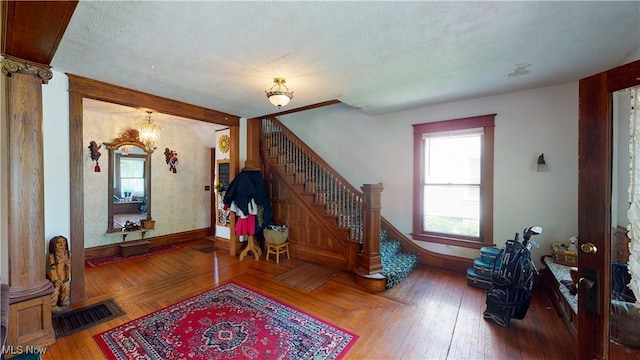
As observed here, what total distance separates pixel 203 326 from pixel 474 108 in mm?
4481

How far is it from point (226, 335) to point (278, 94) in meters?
2.45

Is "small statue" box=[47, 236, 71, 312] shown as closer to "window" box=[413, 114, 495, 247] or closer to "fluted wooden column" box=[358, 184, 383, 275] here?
"fluted wooden column" box=[358, 184, 383, 275]

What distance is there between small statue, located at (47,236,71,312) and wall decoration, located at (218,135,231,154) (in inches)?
109

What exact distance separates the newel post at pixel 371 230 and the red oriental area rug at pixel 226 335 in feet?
3.74

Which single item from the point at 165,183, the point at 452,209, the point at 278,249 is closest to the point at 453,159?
the point at 452,209

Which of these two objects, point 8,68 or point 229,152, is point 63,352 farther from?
point 229,152

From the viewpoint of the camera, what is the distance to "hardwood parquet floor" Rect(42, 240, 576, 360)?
6.96ft

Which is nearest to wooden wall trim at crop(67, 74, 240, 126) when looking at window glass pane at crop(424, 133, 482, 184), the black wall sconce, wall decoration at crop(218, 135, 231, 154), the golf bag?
wall decoration at crop(218, 135, 231, 154)

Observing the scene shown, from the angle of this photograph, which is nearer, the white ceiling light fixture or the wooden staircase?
the white ceiling light fixture

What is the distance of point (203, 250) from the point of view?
16.3 feet

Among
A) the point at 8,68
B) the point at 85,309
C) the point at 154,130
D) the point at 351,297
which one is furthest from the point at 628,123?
the point at 154,130

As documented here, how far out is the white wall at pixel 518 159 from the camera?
10.5 ft

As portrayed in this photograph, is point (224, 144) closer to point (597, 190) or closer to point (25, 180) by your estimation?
point (25, 180)

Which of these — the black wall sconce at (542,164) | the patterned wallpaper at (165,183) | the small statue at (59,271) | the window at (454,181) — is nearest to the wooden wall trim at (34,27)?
the small statue at (59,271)
